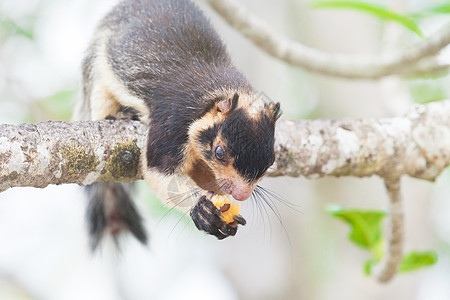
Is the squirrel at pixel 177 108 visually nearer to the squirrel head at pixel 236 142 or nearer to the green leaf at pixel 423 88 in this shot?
the squirrel head at pixel 236 142

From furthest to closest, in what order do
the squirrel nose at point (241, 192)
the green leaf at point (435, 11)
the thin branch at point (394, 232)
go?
the thin branch at point (394, 232), the green leaf at point (435, 11), the squirrel nose at point (241, 192)

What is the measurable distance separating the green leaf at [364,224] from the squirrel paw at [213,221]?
31.1 inches

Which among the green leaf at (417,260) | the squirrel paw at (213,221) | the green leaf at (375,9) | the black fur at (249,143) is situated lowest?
the green leaf at (417,260)

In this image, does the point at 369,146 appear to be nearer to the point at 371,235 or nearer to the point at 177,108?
the point at 371,235

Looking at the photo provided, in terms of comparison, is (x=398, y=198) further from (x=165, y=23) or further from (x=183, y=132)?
(x=165, y=23)

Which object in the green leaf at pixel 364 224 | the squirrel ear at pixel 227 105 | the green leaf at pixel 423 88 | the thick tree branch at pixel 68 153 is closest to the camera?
the thick tree branch at pixel 68 153

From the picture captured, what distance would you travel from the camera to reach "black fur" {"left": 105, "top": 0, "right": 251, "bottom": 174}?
2.70 m

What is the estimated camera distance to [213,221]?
2.40 metres

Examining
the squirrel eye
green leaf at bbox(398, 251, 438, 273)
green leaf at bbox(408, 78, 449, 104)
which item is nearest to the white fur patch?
the squirrel eye

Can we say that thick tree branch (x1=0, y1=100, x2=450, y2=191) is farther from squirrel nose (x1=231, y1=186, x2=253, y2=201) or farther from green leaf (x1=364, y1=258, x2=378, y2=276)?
green leaf (x1=364, y1=258, x2=378, y2=276)

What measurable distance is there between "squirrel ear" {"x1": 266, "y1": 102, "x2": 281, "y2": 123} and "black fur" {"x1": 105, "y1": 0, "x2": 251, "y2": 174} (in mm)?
272

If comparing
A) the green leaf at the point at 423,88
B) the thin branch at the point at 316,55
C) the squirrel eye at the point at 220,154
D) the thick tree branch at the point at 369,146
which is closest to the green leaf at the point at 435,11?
the thin branch at the point at 316,55

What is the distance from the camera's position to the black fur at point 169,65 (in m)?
2.70


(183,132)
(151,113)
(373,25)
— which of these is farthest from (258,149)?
(373,25)
